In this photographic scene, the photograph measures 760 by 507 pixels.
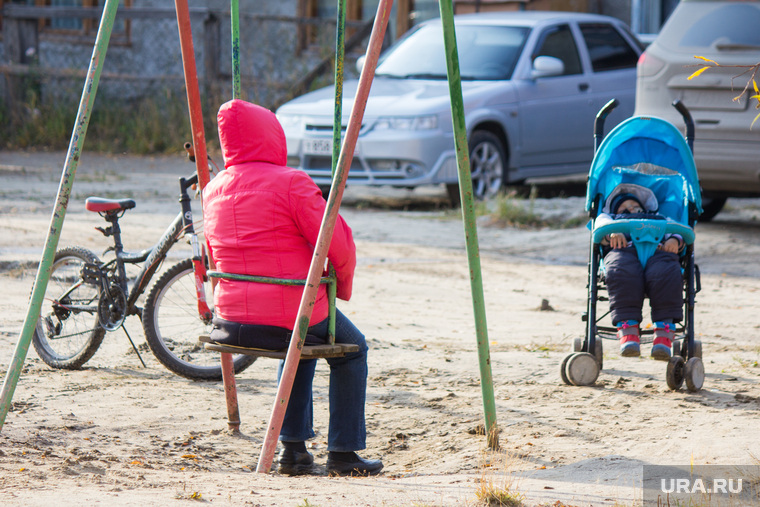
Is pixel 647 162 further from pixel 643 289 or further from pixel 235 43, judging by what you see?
pixel 235 43

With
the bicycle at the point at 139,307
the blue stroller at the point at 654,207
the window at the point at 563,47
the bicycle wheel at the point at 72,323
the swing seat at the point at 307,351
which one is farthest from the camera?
the window at the point at 563,47

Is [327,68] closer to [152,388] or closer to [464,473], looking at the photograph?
[152,388]

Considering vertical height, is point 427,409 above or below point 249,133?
below

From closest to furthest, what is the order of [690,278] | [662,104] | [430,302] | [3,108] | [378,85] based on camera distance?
[690,278], [430,302], [662,104], [378,85], [3,108]

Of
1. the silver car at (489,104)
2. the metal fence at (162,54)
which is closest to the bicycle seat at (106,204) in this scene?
the silver car at (489,104)

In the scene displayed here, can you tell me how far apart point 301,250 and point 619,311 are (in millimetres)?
1889

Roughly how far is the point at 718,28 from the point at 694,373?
5.41m

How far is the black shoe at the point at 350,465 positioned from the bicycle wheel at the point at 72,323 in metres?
1.96

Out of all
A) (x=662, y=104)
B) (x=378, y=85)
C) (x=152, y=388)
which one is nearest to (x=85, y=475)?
A: (x=152, y=388)

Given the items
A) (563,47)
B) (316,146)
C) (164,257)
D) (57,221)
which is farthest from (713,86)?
(57,221)

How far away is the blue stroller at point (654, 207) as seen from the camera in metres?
5.17

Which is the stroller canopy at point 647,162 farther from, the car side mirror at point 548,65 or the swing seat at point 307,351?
the car side mirror at point 548,65

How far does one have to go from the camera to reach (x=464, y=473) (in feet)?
13.5

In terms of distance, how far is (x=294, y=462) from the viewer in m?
4.43
